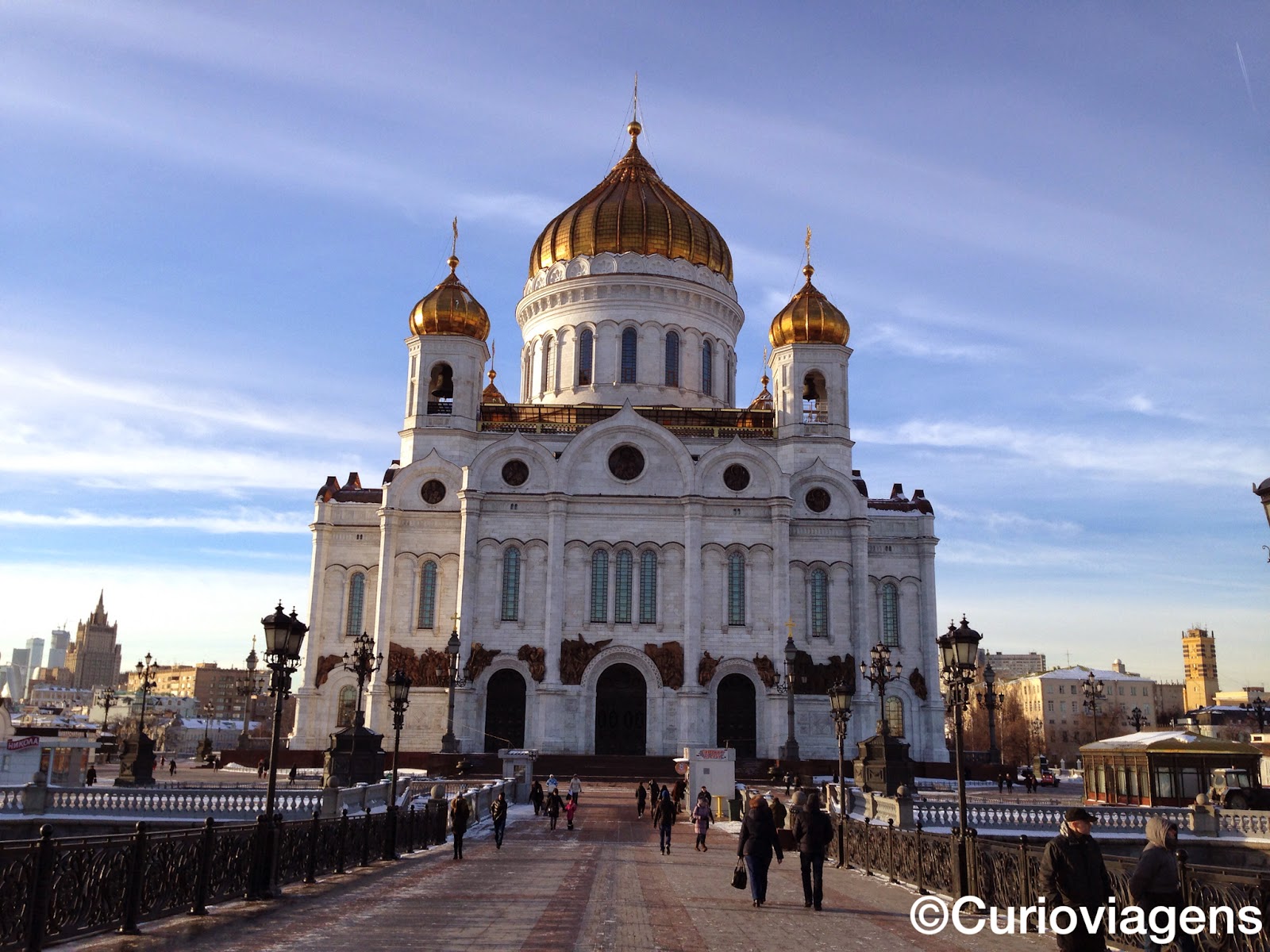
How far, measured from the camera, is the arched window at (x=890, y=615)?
152ft

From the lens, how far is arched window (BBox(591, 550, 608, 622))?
148 ft

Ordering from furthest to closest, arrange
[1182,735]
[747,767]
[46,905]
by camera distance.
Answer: [747,767] < [1182,735] < [46,905]

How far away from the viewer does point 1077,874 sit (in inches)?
319

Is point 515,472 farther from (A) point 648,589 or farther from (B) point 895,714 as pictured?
(B) point 895,714

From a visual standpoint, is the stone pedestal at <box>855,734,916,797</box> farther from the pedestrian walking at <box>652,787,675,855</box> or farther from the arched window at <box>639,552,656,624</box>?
the arched window at <box>639,552,656,624</box>

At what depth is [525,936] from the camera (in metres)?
10.5

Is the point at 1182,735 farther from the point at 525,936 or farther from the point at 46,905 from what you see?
the point at 46,905

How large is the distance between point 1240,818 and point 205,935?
70.6ft

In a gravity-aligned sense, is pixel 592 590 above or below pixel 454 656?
above

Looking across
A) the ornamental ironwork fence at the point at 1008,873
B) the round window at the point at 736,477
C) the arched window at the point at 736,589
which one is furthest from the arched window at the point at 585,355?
the ornamental ironwork fence at the point at 1008,873

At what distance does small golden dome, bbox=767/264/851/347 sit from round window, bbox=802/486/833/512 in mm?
6550

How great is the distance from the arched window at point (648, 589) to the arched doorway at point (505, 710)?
18.3 ft

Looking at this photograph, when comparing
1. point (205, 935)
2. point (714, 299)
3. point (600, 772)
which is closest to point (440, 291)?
point (714, 299)

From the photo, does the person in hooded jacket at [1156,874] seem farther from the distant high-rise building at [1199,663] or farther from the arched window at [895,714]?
the distant high-rise building at [1199,663]
